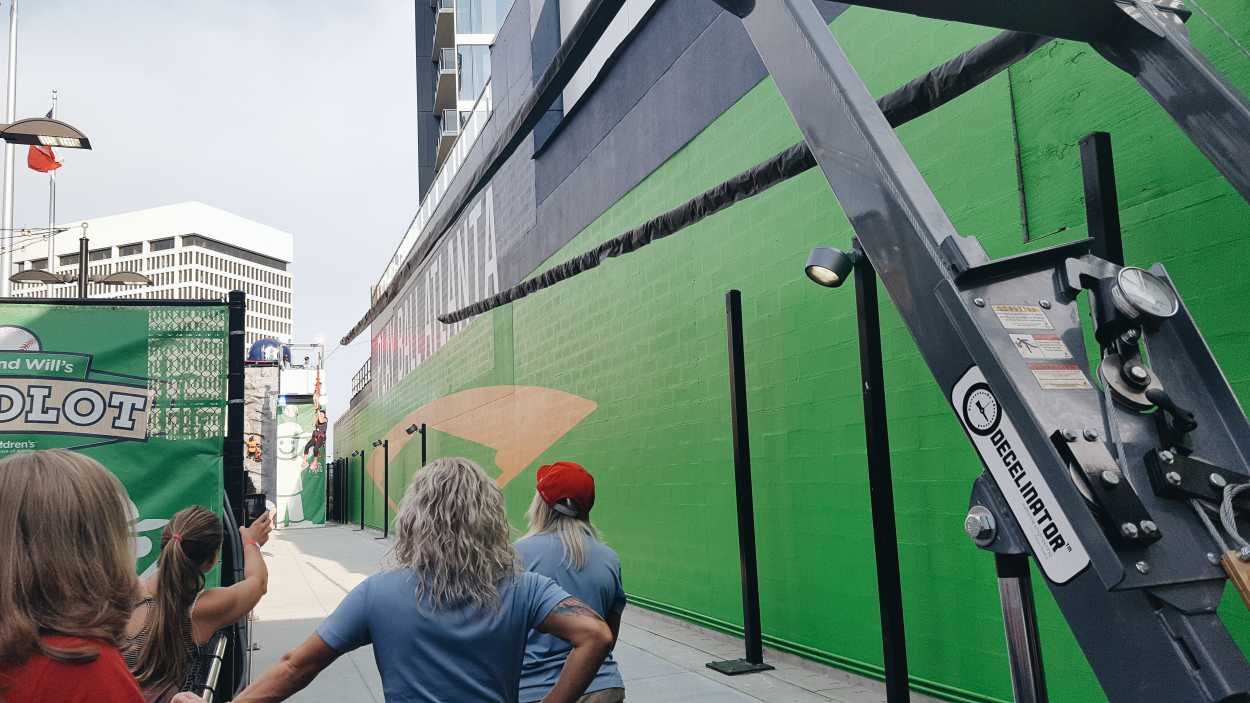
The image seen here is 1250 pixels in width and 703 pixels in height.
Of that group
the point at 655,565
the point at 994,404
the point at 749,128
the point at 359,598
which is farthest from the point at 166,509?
the point at 655,565

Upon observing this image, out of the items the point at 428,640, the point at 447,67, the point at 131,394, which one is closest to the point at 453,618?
the point at 428,640

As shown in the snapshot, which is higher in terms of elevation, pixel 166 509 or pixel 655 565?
pixel 166 509

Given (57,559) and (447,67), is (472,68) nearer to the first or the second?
(447,67)

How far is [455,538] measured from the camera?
240 centimetres

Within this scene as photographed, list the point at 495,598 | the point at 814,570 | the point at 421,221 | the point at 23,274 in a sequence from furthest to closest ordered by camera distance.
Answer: the point at 421,221
the point at 23,274
the point at 814,570
the point at 495,598

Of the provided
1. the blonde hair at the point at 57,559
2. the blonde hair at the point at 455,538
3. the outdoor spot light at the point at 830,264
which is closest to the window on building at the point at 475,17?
the outdoor spot light at the point at 830,264

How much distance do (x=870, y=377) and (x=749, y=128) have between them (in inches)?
134

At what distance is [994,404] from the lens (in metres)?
2.45

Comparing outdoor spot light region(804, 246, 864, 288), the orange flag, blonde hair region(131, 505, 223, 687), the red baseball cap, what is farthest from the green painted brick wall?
the orange flag

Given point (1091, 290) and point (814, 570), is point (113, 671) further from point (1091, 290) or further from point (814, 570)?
point (814, 570)

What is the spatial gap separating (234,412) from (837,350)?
3.87 meters

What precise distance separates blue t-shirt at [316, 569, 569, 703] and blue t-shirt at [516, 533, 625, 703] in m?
0.85

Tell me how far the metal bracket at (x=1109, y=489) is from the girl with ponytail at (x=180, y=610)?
255 cm

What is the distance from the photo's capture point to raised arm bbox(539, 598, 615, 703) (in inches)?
93.7
